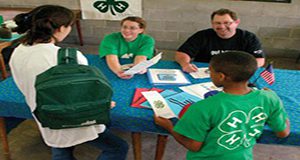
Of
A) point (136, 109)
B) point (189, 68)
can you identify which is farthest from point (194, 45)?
point (136, 109)

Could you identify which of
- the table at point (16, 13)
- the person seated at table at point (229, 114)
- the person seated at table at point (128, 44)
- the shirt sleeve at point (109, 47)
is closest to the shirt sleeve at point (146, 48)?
the person seated at table at point (128, 44)

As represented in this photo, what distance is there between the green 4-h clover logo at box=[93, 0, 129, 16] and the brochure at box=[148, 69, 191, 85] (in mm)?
2357

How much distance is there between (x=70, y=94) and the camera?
1.09 metres

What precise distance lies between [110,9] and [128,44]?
6.84 ft

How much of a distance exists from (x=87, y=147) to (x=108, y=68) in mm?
596

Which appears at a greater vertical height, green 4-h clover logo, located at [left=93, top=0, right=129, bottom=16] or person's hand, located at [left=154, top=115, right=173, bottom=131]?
green 4-h clover logo, located at [left=93, top=0, right=129, bottom=16]

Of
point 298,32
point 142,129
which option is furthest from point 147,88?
point 298,32

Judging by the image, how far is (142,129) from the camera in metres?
1.42

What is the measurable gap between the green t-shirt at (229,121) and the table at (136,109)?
0.27 metres

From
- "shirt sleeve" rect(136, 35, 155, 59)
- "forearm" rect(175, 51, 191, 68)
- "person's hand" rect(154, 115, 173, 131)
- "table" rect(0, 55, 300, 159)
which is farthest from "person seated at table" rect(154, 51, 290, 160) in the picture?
"shirt sleeve" rect(136, 35, 155, 59)

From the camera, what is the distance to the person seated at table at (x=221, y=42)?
82.0 inches

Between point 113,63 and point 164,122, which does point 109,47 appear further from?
point 164,122

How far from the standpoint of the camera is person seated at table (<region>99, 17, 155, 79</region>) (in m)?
2.05

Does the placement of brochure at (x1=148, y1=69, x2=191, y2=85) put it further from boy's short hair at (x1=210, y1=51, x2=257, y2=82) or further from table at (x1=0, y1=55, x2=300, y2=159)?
boy's short hair at (x1=210, y1=51, x2=257, y2=82)
